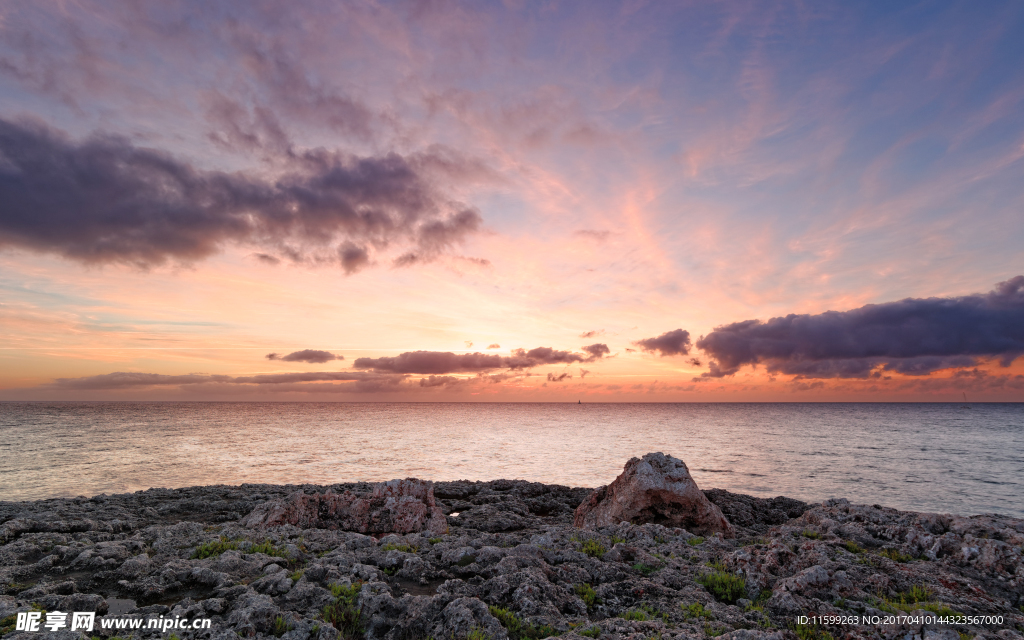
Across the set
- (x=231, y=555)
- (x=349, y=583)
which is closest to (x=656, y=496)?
(x=349, y=583)

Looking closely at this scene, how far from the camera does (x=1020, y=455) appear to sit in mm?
→ 57688

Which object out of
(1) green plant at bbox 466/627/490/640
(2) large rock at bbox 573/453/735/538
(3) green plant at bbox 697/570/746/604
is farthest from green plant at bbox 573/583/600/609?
(2) large rock at bbox 573/453/735/538

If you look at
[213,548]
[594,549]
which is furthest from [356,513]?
[594,549]

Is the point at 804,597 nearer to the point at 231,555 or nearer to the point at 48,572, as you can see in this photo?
the point at 231,555

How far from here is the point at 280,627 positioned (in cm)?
772

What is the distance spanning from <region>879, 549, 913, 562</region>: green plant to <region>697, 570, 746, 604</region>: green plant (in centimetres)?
464

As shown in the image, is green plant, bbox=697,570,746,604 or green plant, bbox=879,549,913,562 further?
green plant, bbox=879,549,913,562

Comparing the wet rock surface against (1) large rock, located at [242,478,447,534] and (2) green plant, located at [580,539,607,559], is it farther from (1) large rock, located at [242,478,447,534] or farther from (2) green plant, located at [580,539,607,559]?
(1) large rock, located at [242,478,447,534]

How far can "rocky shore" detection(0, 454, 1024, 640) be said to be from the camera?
311 inches

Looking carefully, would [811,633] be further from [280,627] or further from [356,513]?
[356,513]

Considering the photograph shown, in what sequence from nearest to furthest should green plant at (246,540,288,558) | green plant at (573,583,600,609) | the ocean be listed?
green plant at (573,583,600,609), green plant at (246,540,288,558), the ocean

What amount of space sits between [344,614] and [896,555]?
44.6ft

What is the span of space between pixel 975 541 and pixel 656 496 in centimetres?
911

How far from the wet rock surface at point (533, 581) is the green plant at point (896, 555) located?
110mm
